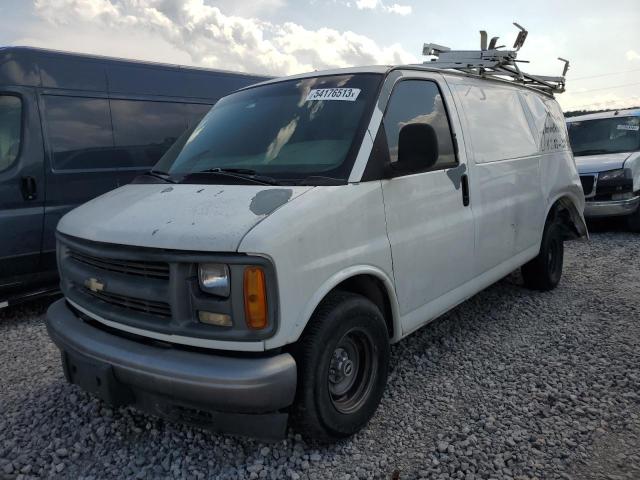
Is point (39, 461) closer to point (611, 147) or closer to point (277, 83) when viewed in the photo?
point (277, 83)

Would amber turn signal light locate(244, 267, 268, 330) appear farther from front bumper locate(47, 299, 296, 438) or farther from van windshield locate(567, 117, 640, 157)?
van windshield locate(567, 117, 640, 157)

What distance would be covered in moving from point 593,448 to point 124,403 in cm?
241

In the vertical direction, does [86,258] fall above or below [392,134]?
below

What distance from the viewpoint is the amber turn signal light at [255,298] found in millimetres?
2191

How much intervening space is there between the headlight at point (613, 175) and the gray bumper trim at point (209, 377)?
7.56 metres

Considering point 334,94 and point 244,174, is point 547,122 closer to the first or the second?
point 334,94

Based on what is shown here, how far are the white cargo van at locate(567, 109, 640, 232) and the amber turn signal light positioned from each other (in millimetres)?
7513

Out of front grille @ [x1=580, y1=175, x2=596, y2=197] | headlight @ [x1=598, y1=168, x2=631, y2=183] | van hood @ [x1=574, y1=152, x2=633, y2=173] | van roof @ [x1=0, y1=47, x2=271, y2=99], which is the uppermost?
van roof @ [x1=0, y1=47, x2=271, y2=99]

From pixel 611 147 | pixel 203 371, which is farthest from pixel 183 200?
pixel 611 147

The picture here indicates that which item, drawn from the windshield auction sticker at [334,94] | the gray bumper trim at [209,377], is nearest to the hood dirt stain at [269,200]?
the gray bumper trim at [209,377]

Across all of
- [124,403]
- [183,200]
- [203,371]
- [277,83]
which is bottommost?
[124,403]

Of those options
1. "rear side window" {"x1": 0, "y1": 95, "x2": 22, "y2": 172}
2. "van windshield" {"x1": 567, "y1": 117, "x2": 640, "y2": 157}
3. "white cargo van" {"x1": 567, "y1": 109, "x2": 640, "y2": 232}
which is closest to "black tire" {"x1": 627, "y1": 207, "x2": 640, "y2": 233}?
"white cargo van" {"x1": 567, "y1": 109, "x2": 640, "y2": 232}

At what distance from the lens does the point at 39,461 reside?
270 cm

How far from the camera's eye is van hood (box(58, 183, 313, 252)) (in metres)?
2.26
